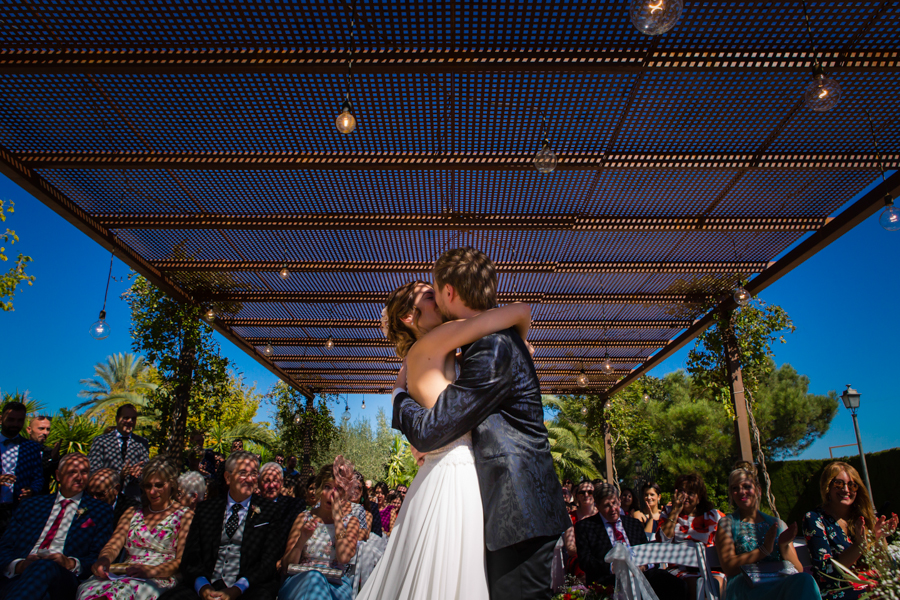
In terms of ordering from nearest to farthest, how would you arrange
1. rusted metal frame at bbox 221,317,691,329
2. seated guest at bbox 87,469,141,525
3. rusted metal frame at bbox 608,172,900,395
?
seated guest at bbox 87,469,141,525 → rusted metal frame at bbox 608,172,900,395 → rusted metal frame at bbox 221,317,691,329

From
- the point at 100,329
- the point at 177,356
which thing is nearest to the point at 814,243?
the point at 100,329

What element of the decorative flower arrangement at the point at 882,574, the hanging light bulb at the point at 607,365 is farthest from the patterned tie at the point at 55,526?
the hanging light bulb at the point at 607,365

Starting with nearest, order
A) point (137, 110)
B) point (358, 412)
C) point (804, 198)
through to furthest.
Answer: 1. point (137, 110)
2. point (804, 198)
3. point (358, 412)

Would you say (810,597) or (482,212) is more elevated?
(482,212)

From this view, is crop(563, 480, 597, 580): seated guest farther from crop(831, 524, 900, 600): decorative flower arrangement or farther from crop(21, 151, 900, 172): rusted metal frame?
crop(21, 151, 900, 172): rusted metal frame

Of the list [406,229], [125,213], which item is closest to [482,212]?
[406,229]

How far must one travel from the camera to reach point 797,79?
197 inches

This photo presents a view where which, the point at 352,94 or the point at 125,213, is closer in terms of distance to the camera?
the point at 352,94

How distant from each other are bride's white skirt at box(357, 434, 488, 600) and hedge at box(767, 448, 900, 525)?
14864 mm

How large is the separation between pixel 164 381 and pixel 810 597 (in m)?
9.36

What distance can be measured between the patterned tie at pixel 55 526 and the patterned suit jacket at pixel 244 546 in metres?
1.19

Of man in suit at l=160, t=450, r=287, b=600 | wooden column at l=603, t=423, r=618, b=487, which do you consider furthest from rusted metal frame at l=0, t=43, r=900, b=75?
wooden column at l=603, t=423, r=618, b=487

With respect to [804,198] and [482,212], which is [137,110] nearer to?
[482,212]

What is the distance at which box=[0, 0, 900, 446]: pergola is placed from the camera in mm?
4547
